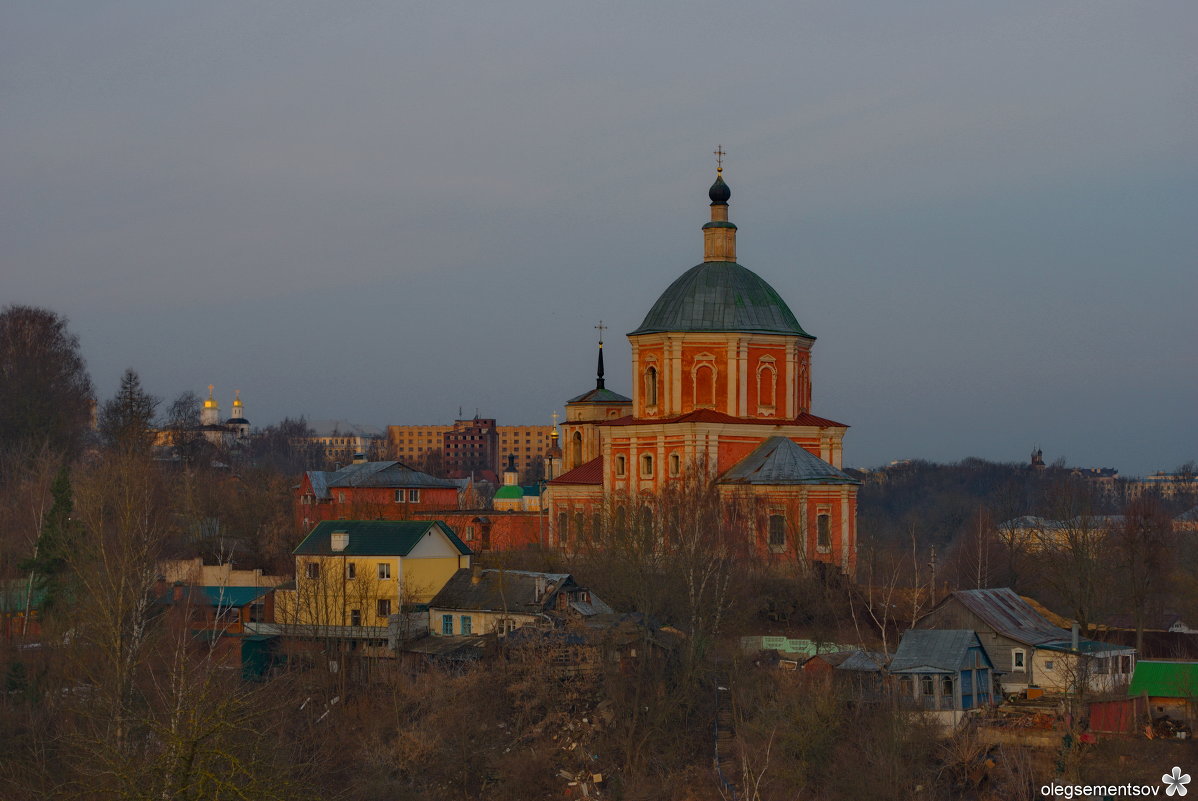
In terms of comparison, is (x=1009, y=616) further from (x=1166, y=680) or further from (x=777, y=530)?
(x=777, y=530)

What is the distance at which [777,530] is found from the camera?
36406mm

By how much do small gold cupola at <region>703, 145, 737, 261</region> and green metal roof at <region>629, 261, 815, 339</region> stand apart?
844mm

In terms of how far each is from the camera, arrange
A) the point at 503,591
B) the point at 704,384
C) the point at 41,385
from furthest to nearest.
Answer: the point at 41,385
the point at 704,384
the point at 503,591

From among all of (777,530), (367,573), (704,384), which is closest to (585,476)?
(704,384)

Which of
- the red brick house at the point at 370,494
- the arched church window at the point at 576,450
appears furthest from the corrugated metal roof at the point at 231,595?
the arched church window at the point at 576,450

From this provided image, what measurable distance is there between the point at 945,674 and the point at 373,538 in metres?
12.3

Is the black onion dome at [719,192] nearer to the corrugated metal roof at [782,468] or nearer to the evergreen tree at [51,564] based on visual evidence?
the corrugated metal roof at [782,468]

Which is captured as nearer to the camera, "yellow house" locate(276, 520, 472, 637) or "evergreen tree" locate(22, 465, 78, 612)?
"yellow house" locate(276, 520, 472, 637)

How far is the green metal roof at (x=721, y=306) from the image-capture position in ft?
129

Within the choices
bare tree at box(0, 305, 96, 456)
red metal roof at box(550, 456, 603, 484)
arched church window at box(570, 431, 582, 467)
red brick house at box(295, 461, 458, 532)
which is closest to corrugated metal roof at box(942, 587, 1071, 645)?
red metal roof at box(550, 456, 603, 484)

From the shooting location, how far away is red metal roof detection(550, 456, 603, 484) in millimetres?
42094

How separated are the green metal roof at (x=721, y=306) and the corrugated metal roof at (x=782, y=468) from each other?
2953mm

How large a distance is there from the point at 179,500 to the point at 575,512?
12.3 metres

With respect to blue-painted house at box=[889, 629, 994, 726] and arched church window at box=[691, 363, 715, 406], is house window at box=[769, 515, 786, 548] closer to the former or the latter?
arched church window at box=[691, 363, 715, 406]
